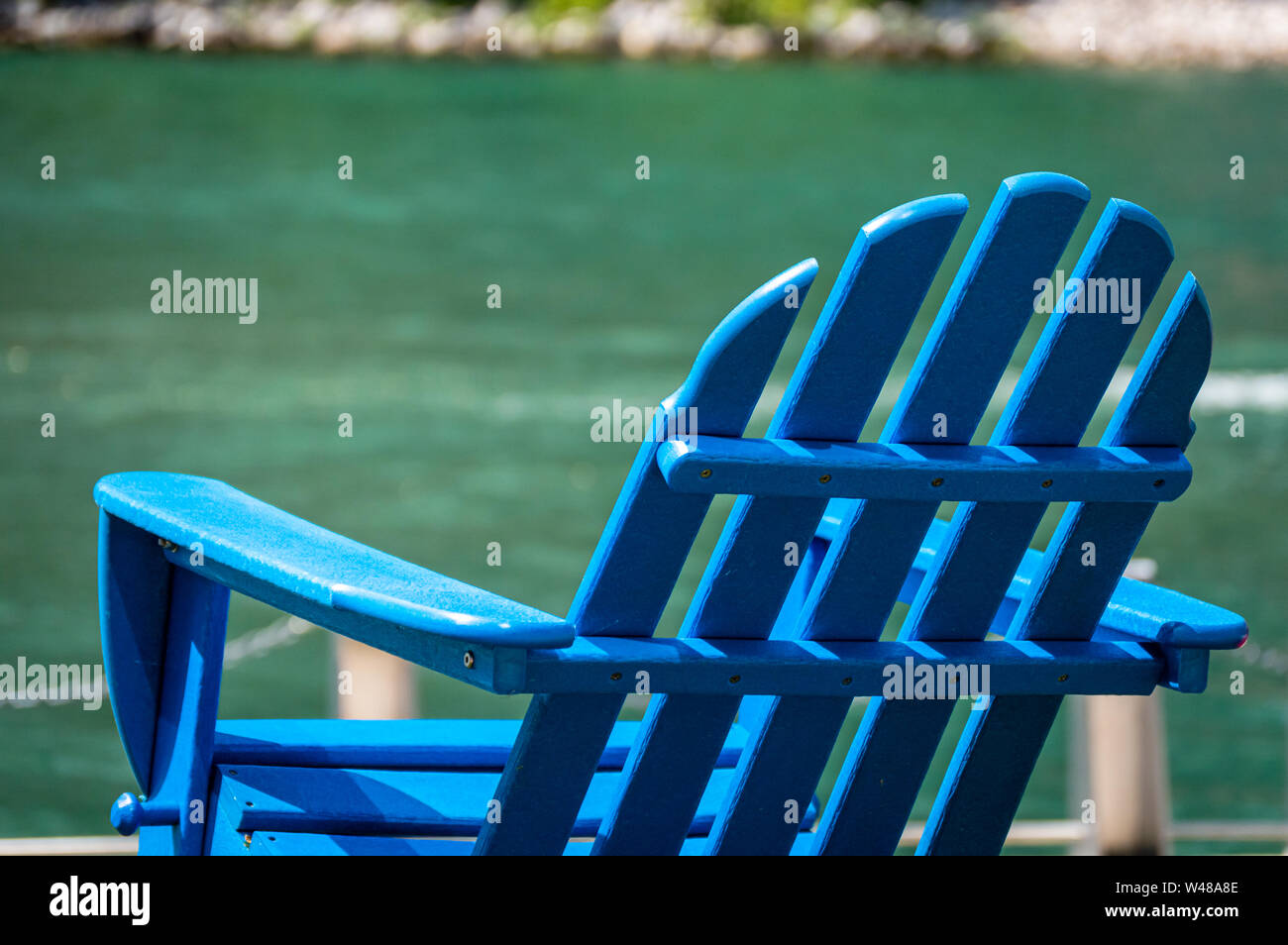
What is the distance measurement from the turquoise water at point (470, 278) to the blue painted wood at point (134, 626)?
5298 mm

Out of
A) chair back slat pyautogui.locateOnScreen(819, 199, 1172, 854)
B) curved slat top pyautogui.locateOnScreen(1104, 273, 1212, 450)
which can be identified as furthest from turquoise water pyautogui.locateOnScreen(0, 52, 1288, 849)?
curved slat top pyautogui.locateOnScreen(1104, 273, 1212, 450)

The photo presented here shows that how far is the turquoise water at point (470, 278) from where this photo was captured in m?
9.65

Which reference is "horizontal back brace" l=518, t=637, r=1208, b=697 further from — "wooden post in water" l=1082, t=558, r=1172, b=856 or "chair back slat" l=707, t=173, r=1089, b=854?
"wooden post in water" l=1082, t=558, r=1172, b=856

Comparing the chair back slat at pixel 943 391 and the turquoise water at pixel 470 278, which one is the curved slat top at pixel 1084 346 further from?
the turquoise water at pixel 470 278

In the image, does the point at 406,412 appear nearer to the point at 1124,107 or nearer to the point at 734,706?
the point at 734,706

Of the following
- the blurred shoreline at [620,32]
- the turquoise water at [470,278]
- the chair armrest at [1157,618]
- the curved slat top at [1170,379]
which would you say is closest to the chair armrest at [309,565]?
the chair armrest at [1157,618]

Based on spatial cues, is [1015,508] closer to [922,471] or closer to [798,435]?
[922,471]

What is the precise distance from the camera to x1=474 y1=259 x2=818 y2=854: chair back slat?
4.50 feet

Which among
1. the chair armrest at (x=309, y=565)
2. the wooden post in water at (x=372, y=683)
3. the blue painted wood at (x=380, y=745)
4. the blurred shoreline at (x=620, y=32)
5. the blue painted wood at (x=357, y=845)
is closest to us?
the chair armrest at (x=309, y=565)

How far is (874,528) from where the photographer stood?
1486mm

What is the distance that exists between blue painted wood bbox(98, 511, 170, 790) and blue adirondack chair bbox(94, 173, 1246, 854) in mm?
81

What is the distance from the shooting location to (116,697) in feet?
6.01

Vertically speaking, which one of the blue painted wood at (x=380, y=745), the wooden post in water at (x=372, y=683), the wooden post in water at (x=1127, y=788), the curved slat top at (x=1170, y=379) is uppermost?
the curved slat top at (x=1170, y=379)

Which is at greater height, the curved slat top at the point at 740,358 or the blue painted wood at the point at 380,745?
the curved slat top at the point at 740,358
